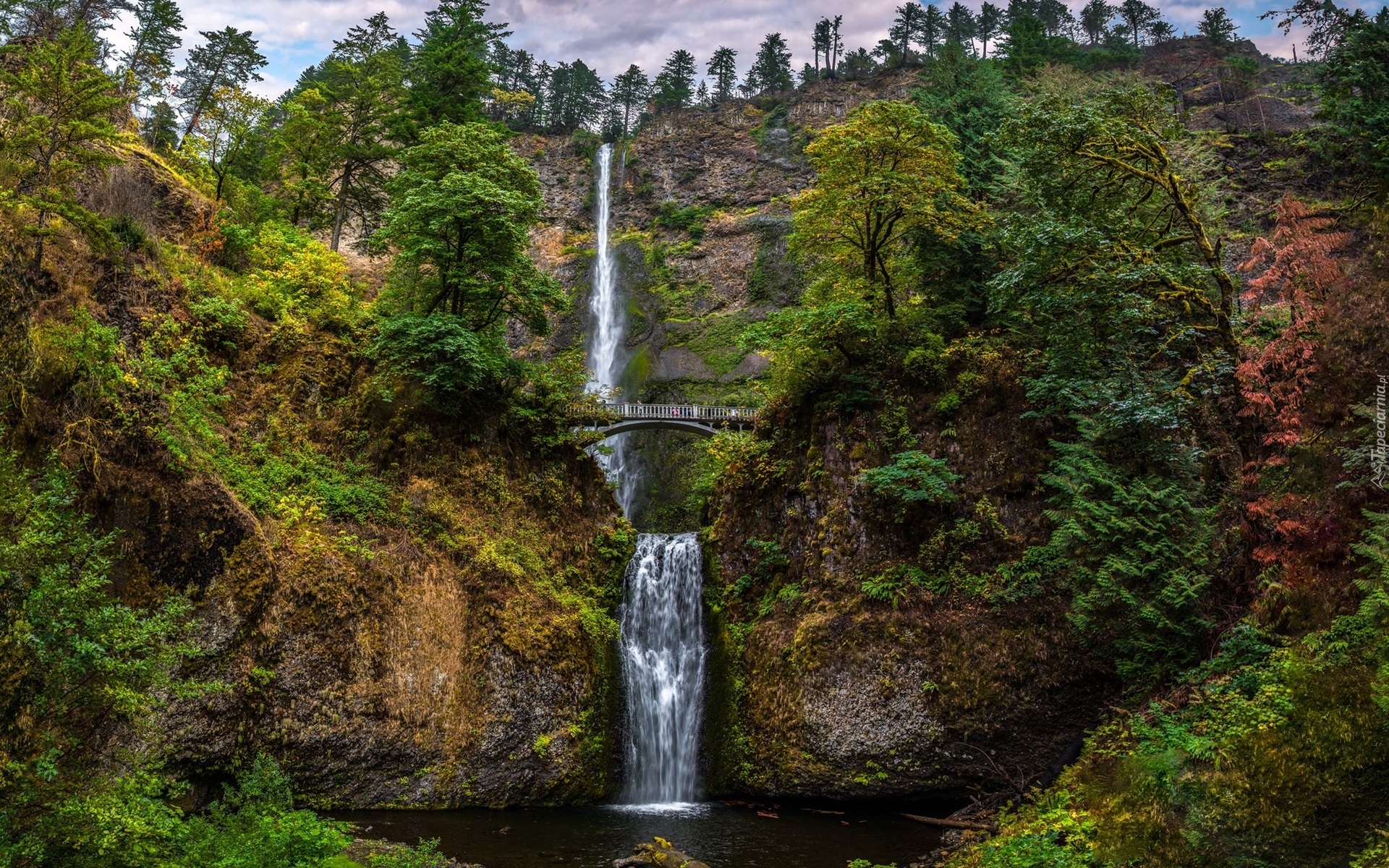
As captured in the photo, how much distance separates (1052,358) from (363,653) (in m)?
13.7

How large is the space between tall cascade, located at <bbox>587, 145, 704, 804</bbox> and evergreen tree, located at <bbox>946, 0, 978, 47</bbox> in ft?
181

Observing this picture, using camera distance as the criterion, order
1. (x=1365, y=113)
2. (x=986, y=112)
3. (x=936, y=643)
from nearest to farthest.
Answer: (x=1365, y=113)
(x=936, y=643)
(x=986, y=112)

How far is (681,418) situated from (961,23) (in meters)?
50.1

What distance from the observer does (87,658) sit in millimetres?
7281

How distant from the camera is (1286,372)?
10344mm

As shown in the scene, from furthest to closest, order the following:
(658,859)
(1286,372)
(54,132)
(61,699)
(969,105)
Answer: (969,105)
(54,132)
(658,859)
(1286,372)
(61,699)

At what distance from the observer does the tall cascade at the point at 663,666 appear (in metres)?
16.1

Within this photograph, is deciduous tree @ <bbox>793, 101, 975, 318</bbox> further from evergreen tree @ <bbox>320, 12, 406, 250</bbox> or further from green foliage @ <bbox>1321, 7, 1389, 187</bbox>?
evergreen tree @ <bbox>320, 12, 406, 250</bbox>

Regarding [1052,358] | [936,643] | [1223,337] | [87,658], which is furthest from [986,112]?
[87,658]

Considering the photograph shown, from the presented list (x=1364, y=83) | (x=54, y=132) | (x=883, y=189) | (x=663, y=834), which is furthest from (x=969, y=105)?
(x=54, y=132)

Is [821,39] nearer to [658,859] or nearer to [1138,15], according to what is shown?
[1138,15]

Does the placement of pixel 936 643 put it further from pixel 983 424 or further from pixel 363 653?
pixel 363 653

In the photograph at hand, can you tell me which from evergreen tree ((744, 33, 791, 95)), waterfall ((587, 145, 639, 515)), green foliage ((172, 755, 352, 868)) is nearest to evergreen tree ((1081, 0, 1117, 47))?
evergreen tree ((744, 33, 791, 95))

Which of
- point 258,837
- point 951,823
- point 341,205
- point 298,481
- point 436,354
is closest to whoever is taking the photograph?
point 258,837
